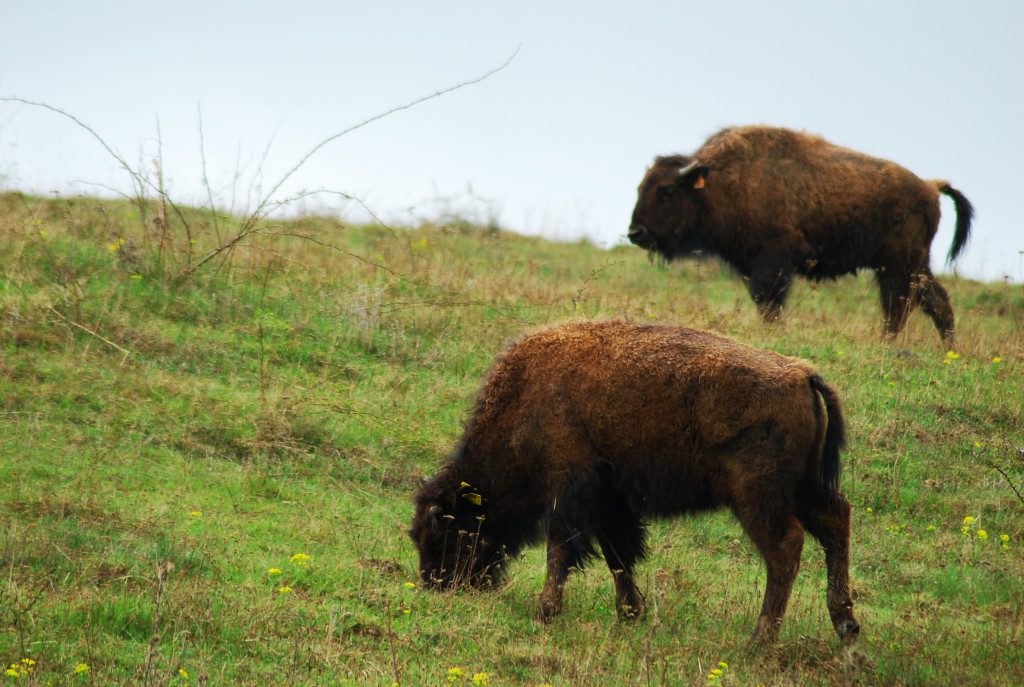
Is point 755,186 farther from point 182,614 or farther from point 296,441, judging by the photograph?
point 182,614

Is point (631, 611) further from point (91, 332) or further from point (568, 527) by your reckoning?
point (91, 332)

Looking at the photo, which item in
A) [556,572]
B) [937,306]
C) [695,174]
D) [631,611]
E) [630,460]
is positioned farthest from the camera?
[695,174]

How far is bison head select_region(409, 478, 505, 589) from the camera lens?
21.5 ft

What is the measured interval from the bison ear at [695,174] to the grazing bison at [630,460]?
694 cm

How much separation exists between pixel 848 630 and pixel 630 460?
139 cm

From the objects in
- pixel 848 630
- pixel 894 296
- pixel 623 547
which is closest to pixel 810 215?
pixel 894 296

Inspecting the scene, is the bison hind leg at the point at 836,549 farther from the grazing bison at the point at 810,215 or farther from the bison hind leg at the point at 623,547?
the grazing bison at the point at 810,215

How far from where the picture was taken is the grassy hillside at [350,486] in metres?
5.36

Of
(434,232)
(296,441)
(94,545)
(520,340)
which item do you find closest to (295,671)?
(94,545)

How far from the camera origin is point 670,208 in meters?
13.4

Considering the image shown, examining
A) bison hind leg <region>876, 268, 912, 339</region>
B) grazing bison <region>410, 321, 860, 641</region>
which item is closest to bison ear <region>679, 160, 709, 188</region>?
bison hind leg <region>876, 268, 912, 339</region>

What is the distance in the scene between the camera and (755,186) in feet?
42.3

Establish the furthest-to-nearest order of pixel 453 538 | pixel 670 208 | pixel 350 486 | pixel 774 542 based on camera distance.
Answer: pixel 670 208, pixel 350 486, pixel 453 538, pixel 774 542

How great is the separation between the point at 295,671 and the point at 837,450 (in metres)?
2.85
